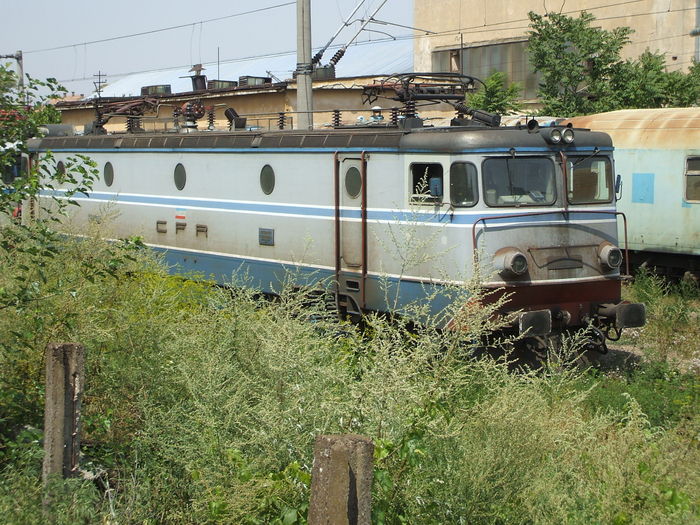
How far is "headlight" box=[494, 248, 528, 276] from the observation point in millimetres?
10133

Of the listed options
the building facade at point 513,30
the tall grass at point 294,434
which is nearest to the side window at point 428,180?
the tall grass at point 294,434

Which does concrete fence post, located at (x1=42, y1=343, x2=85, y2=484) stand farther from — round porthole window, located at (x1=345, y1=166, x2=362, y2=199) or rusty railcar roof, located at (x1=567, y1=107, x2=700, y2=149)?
rusty railcar roof, located at (x1=567, y1=107, x2=700, y2=149)

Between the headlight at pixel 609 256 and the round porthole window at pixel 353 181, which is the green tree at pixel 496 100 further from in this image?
the headlight at pixel 609 256

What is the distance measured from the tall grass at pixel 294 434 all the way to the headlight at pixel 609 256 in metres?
3.86

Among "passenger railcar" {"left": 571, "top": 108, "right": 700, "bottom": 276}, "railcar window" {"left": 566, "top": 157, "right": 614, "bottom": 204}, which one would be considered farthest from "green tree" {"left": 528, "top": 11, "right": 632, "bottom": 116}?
"railcar window" {"left": 566, "top": 157, "right": 614, "bottom": 204}

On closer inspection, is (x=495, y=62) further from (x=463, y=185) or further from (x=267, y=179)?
(x=463, y=185)

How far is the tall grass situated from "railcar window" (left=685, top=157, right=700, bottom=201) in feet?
30.9

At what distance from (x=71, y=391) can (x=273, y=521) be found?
5.20 ft

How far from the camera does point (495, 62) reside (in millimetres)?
33812

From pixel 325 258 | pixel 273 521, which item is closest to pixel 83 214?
pixel 325 258

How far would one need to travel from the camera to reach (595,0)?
30.9 meters

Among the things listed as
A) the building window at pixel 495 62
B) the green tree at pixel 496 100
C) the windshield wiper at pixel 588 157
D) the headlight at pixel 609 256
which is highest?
the building window at pixel 495 62

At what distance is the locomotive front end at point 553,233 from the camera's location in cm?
1030

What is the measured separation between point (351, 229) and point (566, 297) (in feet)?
9.18
